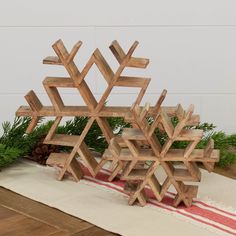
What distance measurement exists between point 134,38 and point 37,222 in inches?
34.9

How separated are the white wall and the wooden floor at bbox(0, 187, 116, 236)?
775mm

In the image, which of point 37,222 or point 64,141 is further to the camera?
point 64,141

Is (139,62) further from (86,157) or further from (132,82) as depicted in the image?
(86,157)

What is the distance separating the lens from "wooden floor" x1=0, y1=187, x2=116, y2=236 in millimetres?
947

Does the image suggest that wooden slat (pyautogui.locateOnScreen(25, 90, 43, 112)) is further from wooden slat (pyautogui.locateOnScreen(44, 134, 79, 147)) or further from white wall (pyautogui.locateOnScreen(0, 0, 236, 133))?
white wall (pyautogui.locateOnScreen(0, 0, 236, 133))

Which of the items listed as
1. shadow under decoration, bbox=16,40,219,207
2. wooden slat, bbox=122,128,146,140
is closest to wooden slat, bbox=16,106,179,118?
shadow under decoration, bbox=16,40,219,207

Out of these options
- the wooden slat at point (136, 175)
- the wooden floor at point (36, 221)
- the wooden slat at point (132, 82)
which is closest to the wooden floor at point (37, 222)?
the wooden floor at point (36, 221)

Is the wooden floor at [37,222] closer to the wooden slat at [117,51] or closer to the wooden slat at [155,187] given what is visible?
the wooden slat at [155,187]

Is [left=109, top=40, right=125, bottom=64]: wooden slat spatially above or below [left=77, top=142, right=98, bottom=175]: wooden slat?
above

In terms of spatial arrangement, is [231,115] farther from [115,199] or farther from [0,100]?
[115,199]

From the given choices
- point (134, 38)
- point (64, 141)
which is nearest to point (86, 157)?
point (64, 141)

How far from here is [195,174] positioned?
1015 mm

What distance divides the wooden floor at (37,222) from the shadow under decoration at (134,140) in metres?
0.11

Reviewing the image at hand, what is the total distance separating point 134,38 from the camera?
5.80 feet
